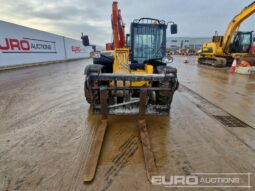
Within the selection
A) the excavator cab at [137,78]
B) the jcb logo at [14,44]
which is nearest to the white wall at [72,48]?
the jcb logo at [14,44]

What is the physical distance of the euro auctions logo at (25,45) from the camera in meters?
11.1

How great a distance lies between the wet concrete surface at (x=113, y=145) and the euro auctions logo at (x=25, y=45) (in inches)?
353

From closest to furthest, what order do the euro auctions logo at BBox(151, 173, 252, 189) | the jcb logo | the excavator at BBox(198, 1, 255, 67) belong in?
1. the euro auctions logo at BBox(151, 173, 252, 189)
2. the jcb logo
3. the excavator at BBox(198, 1, 255, 67)

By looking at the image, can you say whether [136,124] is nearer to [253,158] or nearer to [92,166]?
[92,166]

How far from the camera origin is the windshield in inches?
181

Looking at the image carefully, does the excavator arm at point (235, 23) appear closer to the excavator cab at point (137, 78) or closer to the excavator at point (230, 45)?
the excavator at point (230, 45)

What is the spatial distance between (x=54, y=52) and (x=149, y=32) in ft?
55.2

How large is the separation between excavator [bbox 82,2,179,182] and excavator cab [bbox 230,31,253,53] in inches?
460

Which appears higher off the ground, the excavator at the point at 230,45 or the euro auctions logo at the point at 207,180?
the excavator at the point at 230,45

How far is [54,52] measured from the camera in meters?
18.5

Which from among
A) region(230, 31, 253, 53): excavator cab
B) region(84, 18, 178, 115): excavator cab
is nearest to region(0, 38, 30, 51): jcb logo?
region(84, 18, 178, 115): excavator cab

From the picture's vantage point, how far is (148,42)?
4.70 meters

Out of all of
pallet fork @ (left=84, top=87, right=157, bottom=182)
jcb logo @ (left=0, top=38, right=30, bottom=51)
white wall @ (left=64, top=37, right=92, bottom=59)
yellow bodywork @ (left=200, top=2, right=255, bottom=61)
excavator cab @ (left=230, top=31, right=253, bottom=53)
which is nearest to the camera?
pallet fork @ (left=84, top=87, right=157, bottom=182)

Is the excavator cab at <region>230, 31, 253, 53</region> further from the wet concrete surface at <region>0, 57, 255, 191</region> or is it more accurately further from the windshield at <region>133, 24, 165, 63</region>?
the windshield at <region>133, 24, 165, 63</region>
